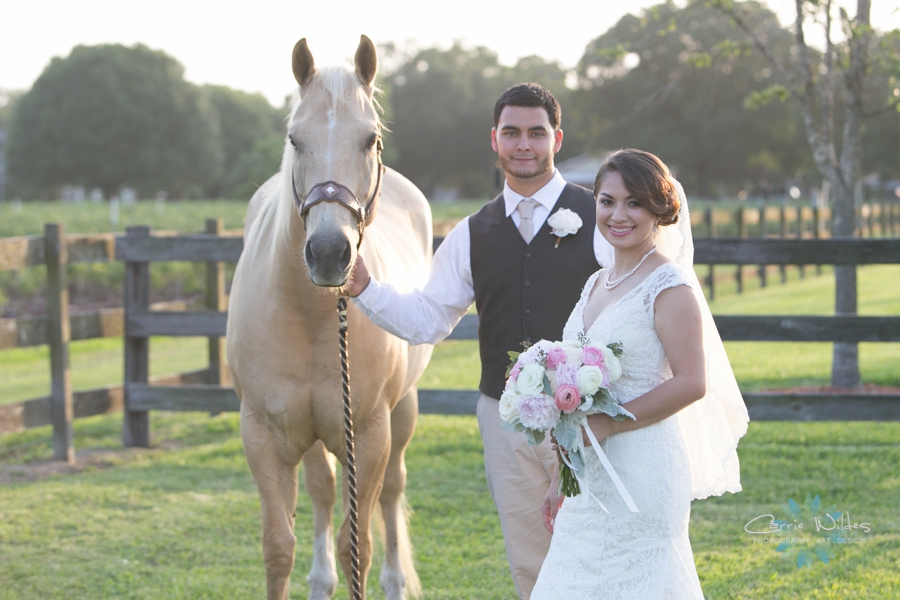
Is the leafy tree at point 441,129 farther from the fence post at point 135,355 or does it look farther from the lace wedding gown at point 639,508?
the lace wedding gown at point 639,508

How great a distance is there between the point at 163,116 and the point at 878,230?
48.7 meters

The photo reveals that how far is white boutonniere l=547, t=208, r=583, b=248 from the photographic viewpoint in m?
2.89

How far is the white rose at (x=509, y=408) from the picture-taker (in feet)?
7.12

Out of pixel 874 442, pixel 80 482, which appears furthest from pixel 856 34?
pixel 80 482

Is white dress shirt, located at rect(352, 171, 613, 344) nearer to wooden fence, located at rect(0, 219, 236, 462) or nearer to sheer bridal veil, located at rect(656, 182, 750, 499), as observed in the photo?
sheer bridal veil, located at rect(656, 182, 750, 499)

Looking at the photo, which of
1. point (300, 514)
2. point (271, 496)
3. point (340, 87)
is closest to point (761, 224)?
point (300, 514)

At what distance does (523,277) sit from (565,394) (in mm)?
933

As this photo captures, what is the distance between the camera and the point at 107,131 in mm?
56812

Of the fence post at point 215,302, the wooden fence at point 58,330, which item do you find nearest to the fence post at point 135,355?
the wooden fence at point 58,330

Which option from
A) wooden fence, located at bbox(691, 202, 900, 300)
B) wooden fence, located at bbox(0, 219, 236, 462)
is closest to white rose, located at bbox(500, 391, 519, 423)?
wooden fence, located at bbox(0, 219, 236, 462)

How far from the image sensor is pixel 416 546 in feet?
14.6

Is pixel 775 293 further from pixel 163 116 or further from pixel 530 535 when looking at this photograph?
pixel 163 116

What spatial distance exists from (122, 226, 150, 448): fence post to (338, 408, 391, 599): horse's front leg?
3540 mm

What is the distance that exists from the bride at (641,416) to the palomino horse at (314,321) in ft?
2.59
